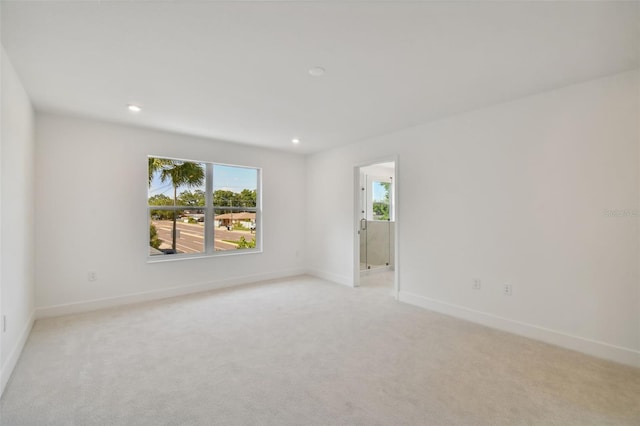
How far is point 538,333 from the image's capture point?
9.46 feet

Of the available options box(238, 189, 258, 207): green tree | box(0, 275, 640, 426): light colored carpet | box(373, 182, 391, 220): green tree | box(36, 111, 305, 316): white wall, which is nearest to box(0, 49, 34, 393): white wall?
box(0, 275, 640, 426): light colored carpet

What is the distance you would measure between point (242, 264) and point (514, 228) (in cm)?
394

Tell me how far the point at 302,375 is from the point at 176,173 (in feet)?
11.7

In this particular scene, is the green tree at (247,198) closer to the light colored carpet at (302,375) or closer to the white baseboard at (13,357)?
the light colored carpet at (302,375)

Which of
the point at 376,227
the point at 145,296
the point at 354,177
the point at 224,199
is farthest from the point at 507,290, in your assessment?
the point at 145,296

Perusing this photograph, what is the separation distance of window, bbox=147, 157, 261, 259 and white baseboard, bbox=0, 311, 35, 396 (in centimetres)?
156

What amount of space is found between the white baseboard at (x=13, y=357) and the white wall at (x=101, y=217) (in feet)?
2.09

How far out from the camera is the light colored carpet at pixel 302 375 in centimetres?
181

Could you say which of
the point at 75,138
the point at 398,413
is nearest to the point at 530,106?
the point at 398,413

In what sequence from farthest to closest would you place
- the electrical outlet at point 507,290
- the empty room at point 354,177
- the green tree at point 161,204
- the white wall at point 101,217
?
the green tree at point 161,204
the white wall at point 101,217
the electrical outlet at point 507,290
the empty room at point 354,177

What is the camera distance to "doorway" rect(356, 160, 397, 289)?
17.7 ft

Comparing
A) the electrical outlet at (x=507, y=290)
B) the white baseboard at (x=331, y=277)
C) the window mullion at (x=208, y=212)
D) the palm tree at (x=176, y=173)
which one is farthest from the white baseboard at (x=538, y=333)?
the palm tree at (x=176, y=173)

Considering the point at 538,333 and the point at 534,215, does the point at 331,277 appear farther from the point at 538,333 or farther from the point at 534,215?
the point at 534,215

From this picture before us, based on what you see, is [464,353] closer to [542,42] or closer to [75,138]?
[542,42]
